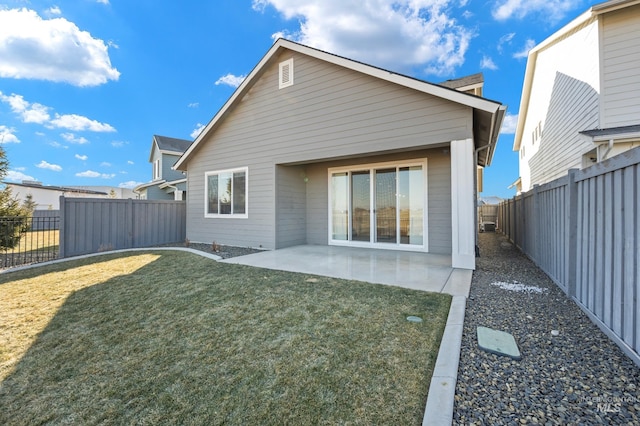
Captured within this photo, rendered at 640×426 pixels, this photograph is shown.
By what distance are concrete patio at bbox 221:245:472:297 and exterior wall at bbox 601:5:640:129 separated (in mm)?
5458

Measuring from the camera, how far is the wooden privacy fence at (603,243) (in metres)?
2.30

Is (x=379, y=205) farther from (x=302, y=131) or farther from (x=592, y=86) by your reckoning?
(x=592, y=86)

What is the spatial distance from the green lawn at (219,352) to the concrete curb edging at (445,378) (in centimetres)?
7

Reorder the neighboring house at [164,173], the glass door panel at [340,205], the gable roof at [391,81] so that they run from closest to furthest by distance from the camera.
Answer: the gable roof at [391,81] < the glass door panel at [340,205] < the neighboring house at [164,173]

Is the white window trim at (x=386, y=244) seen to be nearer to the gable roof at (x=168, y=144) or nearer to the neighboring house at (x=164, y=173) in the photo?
the neighboring house at (x=164, y=173)

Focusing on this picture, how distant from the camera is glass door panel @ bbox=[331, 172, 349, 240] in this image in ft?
28.8

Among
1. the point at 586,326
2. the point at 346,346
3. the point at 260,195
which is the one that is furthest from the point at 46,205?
the point at 586,326

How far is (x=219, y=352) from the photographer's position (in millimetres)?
2666

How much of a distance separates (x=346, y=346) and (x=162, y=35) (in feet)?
55.1

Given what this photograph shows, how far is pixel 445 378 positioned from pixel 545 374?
0.83 metres

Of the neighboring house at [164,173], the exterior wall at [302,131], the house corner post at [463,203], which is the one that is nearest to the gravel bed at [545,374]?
Result: the house corner post at [463,203]

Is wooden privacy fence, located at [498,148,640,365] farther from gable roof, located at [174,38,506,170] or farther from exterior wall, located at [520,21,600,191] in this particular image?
exterior wall, located at [520,21,600,191]

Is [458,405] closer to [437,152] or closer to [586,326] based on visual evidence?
[586,326]

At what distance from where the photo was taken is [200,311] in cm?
366
